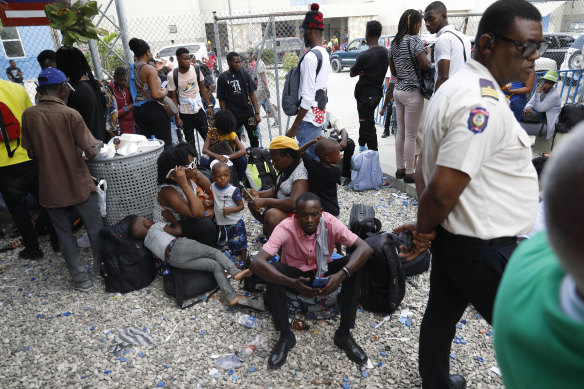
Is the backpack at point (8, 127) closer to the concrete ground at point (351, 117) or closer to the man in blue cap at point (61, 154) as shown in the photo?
the man in blue cap at point (61, 154)

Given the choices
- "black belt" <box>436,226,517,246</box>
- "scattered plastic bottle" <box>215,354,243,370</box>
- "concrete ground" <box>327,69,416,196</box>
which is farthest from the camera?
"concrete ground" <box>327,69,416,196</box>

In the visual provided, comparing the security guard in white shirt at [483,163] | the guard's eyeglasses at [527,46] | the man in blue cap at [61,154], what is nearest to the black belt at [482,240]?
the security guard in white shirt at [483,163]

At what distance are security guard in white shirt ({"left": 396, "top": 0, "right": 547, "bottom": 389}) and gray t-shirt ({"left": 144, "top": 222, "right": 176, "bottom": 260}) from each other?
7.92 ft

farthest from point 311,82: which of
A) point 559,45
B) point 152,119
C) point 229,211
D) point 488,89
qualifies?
point 559,45

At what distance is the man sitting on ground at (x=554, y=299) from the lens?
606 mm

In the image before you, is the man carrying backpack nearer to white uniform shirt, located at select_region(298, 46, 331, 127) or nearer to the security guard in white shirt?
white uniform shirt, located at select_region(298, 46, 331, 127)

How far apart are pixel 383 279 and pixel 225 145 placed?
2.83 m

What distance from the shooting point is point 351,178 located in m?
5.73

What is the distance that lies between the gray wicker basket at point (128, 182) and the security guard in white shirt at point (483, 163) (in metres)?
3.19

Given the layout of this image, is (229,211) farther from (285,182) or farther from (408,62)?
(408,62)

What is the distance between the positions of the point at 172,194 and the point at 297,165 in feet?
3.89

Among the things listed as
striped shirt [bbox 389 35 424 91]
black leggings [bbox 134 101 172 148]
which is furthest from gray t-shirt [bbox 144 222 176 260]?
striped shirt [bbox 389 35 424 91]

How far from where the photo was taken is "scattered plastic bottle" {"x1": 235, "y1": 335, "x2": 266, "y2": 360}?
112 inches

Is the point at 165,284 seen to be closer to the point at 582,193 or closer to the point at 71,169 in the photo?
the point at 71,169
